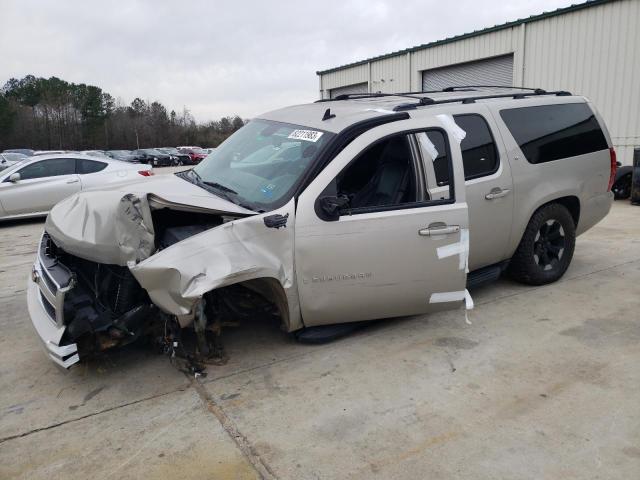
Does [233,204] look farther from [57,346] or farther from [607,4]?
[607,4]

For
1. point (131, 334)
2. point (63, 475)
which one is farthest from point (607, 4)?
point (63, 475)

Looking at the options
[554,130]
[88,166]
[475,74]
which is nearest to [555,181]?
[554,130]

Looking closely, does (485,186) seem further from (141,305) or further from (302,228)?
(141,305)

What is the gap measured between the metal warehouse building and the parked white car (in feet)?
37.5

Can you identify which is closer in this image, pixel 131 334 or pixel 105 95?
pixel 131 334

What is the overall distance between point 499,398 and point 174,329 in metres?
2.14

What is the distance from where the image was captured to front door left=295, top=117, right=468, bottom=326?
346 centimetres

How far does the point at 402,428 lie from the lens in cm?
285

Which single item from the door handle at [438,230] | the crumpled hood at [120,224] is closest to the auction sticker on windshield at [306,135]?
the crumpled hood at [120,224]

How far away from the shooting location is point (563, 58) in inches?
556

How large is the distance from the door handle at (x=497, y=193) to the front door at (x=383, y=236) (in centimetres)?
61

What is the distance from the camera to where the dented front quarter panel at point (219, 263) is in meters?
3.00

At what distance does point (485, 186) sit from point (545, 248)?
4.25ft

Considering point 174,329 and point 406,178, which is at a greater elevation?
point 406,178
